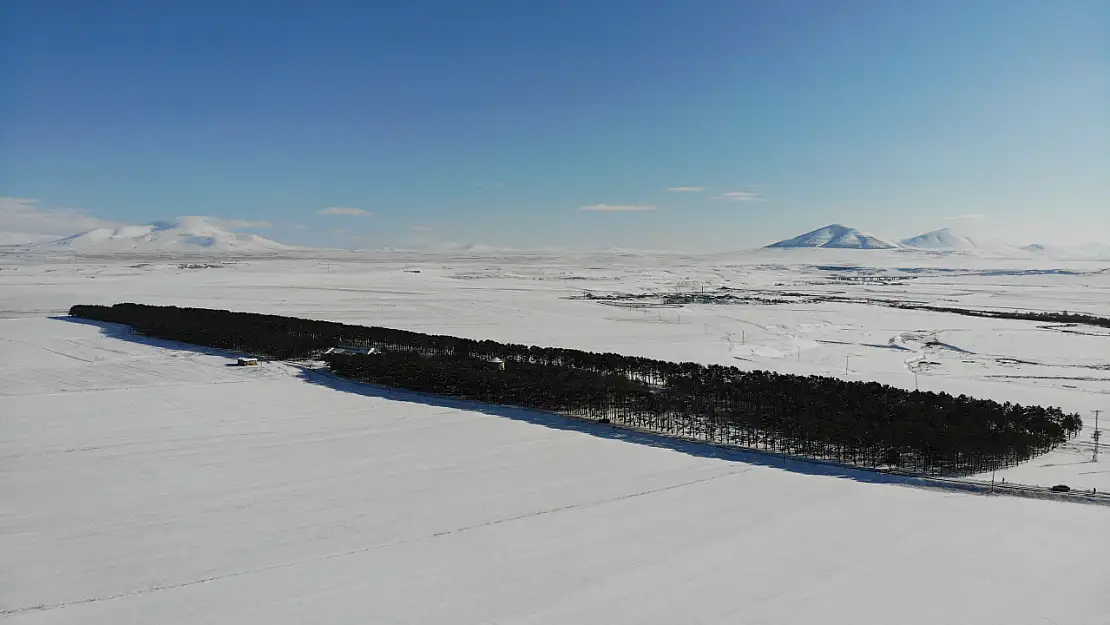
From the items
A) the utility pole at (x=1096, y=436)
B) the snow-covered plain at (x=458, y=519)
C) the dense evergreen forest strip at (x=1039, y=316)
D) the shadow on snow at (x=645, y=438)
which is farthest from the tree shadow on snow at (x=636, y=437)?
the dense evergreen forest strip at (x=1039, y=316)

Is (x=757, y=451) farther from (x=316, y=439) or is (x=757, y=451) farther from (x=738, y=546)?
(x=316, y=439)

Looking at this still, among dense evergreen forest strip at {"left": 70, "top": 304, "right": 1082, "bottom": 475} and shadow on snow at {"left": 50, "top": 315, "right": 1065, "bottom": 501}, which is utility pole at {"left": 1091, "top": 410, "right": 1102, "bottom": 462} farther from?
shadow on snow at {"left": 50, "top": 315, "right": 1065, "bottom": 501}

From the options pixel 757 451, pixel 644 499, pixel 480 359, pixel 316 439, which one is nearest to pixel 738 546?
pixel 644 499

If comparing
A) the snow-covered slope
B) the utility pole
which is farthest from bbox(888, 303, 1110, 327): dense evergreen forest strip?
the snow-covered slope

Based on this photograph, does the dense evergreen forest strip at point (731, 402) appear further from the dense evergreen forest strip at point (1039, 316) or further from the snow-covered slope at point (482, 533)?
the dense evergreen forest strip at point (1039, 316)

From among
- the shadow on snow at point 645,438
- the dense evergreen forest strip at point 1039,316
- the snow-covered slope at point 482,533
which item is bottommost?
the snow-covered slope at point 482,533

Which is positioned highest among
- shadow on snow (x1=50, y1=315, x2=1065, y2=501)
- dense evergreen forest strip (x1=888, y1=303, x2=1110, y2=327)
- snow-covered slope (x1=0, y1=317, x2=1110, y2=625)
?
dense evergreen forest strip (x1=888, y1=303, x2=1110, y2=327)
